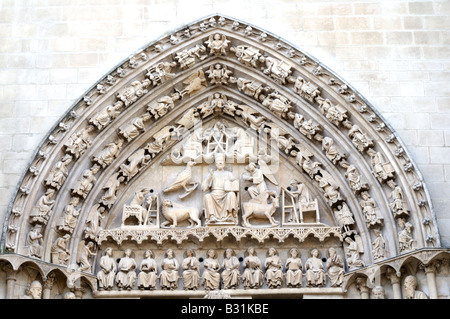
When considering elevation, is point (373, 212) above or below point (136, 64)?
below

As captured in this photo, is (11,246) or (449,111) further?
(449,111)

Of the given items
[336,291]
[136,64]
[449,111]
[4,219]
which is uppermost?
[136,64]

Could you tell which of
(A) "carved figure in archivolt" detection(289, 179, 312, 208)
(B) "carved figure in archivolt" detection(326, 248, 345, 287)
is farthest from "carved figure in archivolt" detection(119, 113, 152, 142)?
(B) "carved figure in archivolt" detection(326, 248, 345, 287)

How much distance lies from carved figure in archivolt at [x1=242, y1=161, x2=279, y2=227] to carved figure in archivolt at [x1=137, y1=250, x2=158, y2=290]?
129cm

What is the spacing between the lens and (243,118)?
11.7 meters

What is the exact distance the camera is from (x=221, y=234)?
10.8 meters

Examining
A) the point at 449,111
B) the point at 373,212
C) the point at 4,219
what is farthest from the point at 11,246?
the point at 449,111

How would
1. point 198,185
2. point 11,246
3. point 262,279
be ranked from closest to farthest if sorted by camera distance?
point 11,246, point 262,279, point 198,185

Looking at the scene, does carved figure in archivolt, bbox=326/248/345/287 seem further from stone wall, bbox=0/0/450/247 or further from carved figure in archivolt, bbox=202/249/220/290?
stone wall, bbox=0/0/450/247

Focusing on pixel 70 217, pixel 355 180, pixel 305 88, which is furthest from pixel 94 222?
pixel 355 180

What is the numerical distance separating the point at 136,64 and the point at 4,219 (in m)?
2.68

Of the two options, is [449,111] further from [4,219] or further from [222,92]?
[4,219]

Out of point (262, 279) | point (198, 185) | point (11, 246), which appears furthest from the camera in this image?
point (198, 185)

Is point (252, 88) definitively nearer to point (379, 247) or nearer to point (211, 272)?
point (211, 272)
